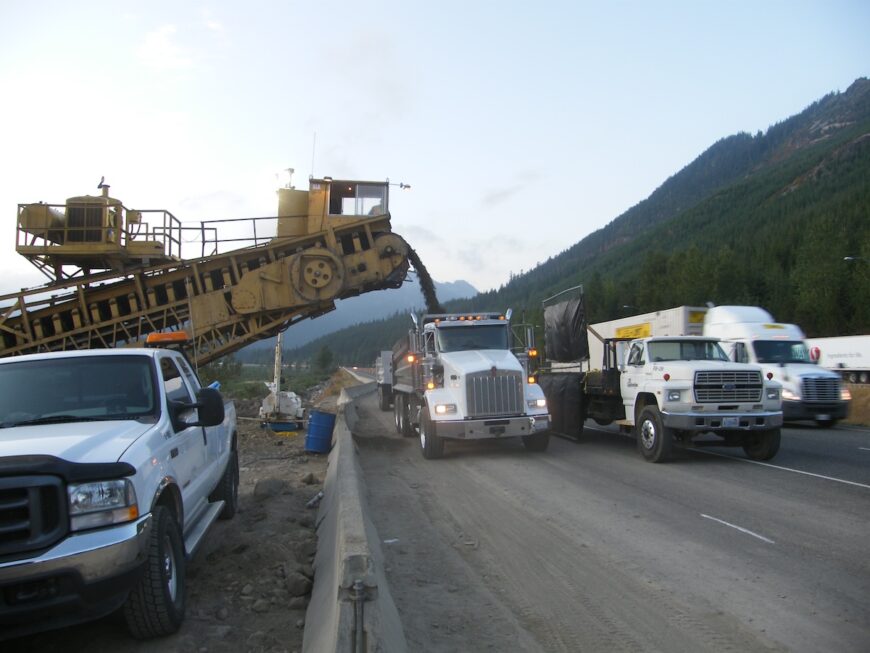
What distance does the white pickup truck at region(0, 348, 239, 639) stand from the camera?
11.5 ft

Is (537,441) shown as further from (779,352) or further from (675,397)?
(779,352)

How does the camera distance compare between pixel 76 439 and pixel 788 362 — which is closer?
pixel 76 439

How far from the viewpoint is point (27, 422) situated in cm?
472

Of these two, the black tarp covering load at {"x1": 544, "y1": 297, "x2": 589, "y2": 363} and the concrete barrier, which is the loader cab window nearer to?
the black tarp covering load at {"x1": 544, "y1": 297, "x2": 589, "y2": 363}

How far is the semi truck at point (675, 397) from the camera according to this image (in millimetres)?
11008

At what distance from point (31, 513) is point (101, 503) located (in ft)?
1.14

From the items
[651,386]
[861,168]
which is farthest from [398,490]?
[861,168]

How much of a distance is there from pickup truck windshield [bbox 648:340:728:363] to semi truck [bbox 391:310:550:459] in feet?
7.80

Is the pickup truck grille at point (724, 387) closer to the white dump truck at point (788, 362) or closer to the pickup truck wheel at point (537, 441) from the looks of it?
the pickup truck wheel at point (537, 441)

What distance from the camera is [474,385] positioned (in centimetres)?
1222

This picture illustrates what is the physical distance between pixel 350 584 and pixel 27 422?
110 inches

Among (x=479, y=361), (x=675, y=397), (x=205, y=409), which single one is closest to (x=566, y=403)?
(x=479, y=361)

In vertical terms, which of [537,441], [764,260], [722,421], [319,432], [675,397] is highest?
[764,260]

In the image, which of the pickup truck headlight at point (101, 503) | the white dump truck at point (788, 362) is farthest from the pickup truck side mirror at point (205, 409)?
the white dump truck at point (788, 362)
